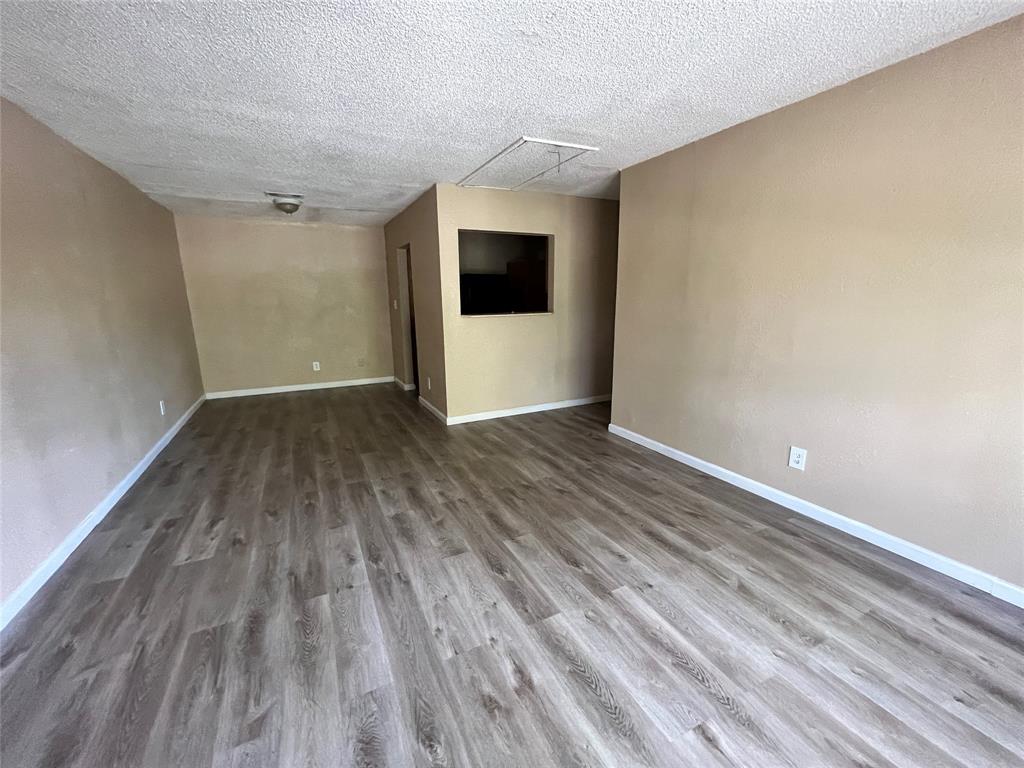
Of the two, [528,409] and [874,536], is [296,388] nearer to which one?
[528,409]

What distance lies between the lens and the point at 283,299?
217 inches

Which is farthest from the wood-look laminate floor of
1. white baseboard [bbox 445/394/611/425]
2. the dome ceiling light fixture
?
the dome ceiling light fixture

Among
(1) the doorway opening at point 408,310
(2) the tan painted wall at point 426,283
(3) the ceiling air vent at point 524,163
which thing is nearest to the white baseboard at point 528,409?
(2) the tan painted wall at point 426,283

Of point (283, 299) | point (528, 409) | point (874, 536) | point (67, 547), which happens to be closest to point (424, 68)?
point (67, 547)

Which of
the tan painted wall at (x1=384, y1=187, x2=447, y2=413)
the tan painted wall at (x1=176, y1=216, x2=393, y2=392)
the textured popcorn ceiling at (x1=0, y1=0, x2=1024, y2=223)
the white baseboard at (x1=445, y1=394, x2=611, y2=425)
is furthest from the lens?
the tan painted wall at (x1=176, y1=216, x2=393, y2=392)

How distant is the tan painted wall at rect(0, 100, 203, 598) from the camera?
6.24 feet

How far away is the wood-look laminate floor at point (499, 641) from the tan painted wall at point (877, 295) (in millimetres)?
366

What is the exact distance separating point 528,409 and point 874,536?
3.01 metres

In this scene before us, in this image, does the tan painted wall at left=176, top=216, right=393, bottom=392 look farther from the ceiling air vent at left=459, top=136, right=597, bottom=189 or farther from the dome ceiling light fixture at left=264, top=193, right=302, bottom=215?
the ceiling air vent at left=459, top=136, right=597, bottom=189

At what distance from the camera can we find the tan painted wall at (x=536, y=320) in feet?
13.0

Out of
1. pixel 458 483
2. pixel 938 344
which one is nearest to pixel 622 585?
→ pixel 458 483

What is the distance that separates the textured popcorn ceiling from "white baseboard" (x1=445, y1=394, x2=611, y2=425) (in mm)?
2385

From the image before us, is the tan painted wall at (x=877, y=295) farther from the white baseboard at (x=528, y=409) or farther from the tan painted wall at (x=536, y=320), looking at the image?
the white baseboard at (x=528, y=409)

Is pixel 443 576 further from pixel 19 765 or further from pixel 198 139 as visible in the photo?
pixel 198 139
